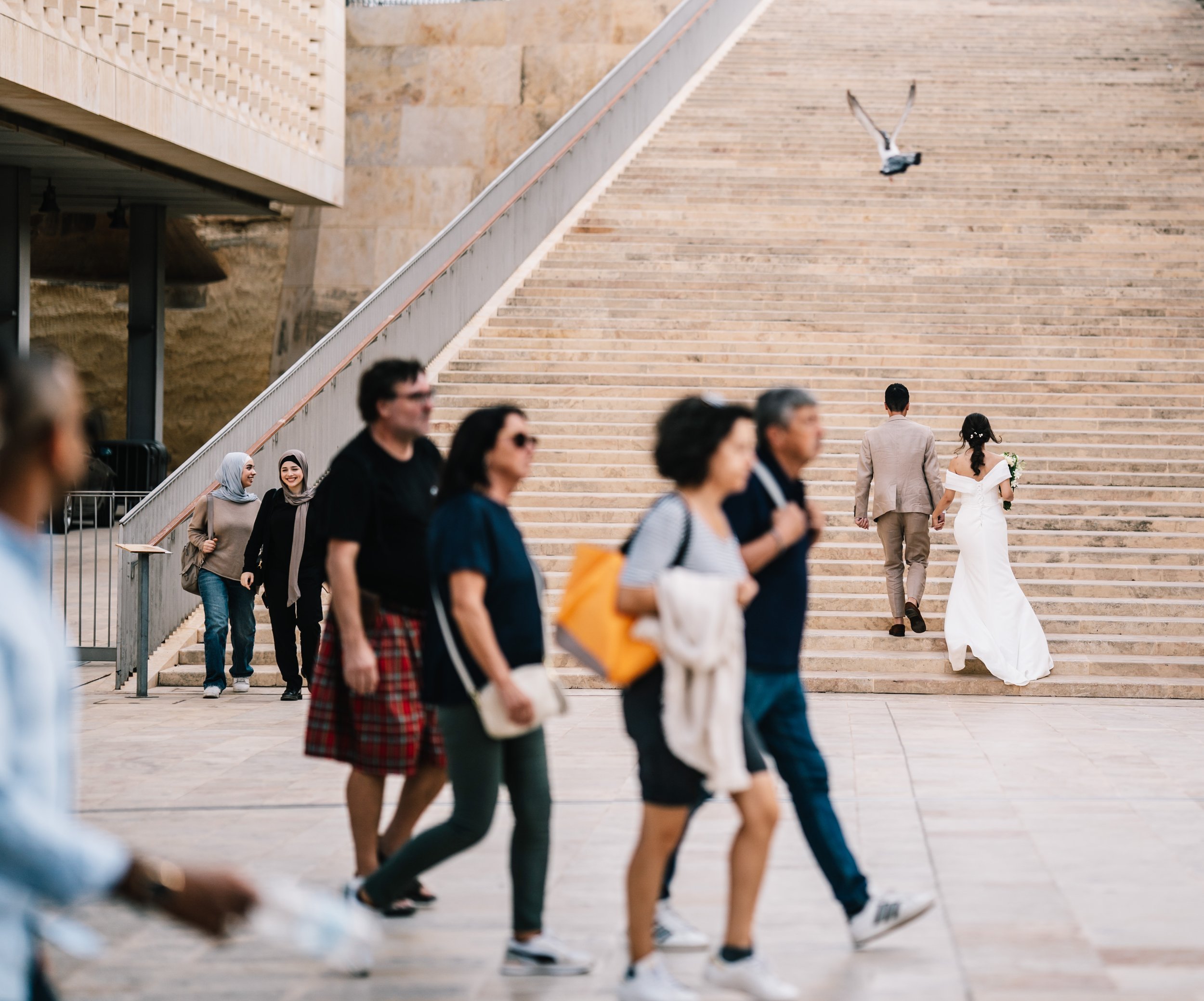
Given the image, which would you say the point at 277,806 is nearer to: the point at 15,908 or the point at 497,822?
the point at 497,822

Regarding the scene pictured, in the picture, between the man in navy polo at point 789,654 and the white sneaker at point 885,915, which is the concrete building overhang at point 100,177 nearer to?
the man in navy polo at point 789,654

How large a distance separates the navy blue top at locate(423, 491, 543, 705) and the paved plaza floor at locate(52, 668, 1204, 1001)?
850mm

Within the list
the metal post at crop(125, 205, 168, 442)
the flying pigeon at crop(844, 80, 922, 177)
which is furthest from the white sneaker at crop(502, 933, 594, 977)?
the metal post at crop(125, 205, 168, 442)

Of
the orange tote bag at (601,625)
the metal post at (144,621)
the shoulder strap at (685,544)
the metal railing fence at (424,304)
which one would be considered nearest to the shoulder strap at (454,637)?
the orange tote bag at (601,625)

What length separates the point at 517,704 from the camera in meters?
4.02

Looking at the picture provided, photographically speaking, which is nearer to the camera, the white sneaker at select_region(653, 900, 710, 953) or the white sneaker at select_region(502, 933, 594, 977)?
the white sneaker at select_region(502, 933, 594, 977)

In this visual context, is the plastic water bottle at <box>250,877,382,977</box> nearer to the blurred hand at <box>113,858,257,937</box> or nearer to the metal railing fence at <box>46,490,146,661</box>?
the blurred hand at <box>113,858,257,937</box>

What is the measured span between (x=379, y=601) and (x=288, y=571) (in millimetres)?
4836

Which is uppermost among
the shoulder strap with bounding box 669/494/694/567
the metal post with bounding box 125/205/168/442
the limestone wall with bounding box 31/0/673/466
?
the limestone wall with bounding box 31/0/673/466

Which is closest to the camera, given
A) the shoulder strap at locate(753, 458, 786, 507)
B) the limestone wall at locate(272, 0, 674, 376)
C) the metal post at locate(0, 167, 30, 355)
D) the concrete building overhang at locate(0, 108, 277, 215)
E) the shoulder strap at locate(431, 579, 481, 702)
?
the shoulder strap at locate(431, 579, 481, 702)

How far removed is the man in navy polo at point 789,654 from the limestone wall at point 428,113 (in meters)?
23.3

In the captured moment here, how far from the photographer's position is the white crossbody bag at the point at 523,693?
4.06m

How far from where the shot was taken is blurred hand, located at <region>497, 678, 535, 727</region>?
13.2 feet

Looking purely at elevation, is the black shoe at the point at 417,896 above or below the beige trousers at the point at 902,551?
below
